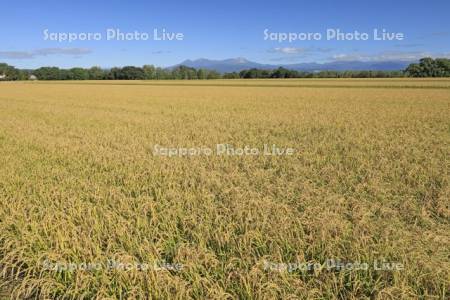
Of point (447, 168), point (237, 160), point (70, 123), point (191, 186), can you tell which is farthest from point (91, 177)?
point (70, 123)

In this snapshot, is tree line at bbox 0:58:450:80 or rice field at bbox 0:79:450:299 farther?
tree line at bbox 0:58:450:80

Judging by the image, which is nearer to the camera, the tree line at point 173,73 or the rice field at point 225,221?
the rice field at point 225,221

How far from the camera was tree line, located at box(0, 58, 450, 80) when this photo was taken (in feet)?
298

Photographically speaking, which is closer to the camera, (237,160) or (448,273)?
(448,273)

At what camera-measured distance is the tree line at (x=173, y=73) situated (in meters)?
90.8

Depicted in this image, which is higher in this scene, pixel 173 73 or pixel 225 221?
pixel 173 73

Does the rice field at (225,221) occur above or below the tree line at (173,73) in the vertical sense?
below

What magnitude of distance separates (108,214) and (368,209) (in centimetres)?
414

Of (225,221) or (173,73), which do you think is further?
(173,73)

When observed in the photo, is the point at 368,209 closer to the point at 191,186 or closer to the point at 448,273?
the point at 448,273

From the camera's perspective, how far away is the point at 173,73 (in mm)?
112938

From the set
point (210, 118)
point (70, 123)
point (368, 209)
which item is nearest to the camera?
point (368, 209)

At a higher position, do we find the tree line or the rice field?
the tree line

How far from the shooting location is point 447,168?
8.68 meters
